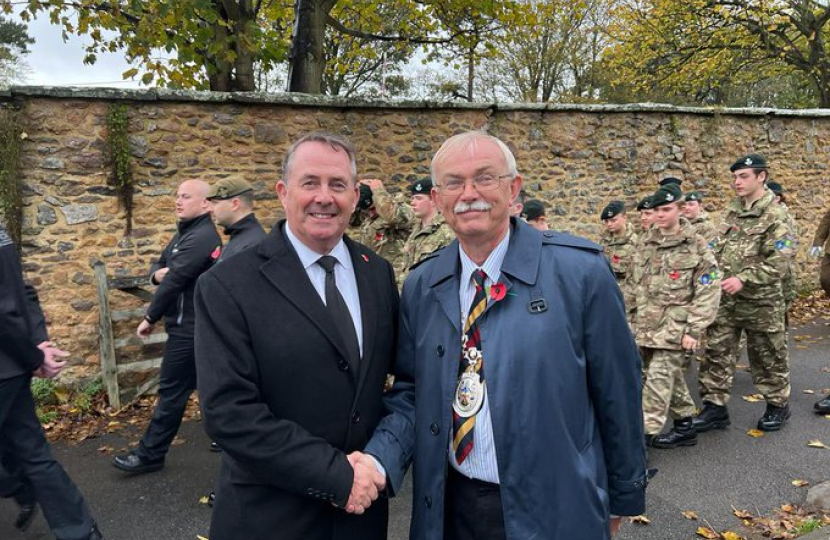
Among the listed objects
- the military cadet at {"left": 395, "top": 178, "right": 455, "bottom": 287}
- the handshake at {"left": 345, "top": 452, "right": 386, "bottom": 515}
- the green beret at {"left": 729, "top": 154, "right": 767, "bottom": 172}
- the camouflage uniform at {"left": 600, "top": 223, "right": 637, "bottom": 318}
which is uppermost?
the green beret at {"left": 729, "top": 154, "right": 767, "bottom": 172}

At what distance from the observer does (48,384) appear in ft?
19.5

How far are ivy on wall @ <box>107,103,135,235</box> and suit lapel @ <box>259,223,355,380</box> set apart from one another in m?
5.11

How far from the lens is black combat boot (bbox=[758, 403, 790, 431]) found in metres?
5.15

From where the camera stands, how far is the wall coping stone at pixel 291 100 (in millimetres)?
5969

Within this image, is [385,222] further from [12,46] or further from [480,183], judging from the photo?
[12,46]

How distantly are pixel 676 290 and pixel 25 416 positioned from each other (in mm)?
4581

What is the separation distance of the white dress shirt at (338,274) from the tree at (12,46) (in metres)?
28.1

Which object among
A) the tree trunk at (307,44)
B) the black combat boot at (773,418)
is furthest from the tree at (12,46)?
the black combat boot at (773,418)

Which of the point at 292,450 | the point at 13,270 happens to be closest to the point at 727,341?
the point at 292,450

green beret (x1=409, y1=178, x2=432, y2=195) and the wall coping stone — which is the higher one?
the wall coping stone

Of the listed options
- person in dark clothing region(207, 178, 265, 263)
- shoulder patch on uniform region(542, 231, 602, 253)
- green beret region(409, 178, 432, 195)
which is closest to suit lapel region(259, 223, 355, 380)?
shoulder patch on uniform region(542, 231, 602, 253)

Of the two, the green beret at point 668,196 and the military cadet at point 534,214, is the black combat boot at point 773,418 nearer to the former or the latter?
the green beret at point 668,196

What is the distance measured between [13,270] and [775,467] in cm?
523

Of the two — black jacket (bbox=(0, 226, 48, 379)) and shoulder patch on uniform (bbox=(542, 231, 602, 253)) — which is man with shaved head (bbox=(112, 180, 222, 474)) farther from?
shoulder patch on uniform (bbox=(542, 231, 602, 253))
